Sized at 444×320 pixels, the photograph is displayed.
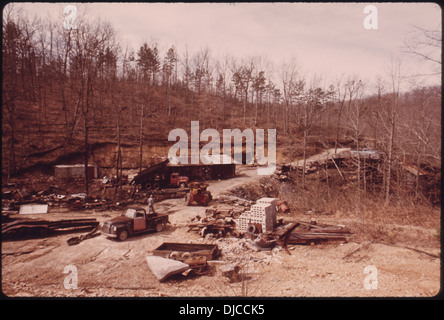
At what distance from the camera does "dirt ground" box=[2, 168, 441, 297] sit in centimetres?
613

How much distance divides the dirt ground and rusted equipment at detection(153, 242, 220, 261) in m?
0.47

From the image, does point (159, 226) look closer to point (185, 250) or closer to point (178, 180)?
point (185, 250)

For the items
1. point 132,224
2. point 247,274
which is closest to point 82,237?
point 132,224

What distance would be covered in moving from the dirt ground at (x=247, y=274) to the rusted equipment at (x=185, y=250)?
0.47 meters

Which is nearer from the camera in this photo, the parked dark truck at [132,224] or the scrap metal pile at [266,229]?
the scrap metal pile at [266,229]

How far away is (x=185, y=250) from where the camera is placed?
9.30m

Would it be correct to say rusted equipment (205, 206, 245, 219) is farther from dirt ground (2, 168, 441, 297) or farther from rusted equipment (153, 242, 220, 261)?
rusted equipment (153, 242, 220, 261)

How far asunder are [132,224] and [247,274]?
5683 millimetres

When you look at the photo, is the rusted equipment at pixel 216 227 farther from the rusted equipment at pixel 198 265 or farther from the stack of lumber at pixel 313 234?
the rusted equipment at pixel 198 265

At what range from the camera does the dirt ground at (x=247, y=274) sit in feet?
20.1

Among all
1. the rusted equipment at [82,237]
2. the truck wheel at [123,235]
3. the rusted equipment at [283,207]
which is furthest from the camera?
the rusted equipment at [283,207]

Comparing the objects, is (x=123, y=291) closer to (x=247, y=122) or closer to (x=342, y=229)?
(x=342, y=229)

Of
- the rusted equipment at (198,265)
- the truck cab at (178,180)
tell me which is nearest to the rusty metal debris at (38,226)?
the rusted equipment at (198,265)

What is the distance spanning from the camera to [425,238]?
848cm
